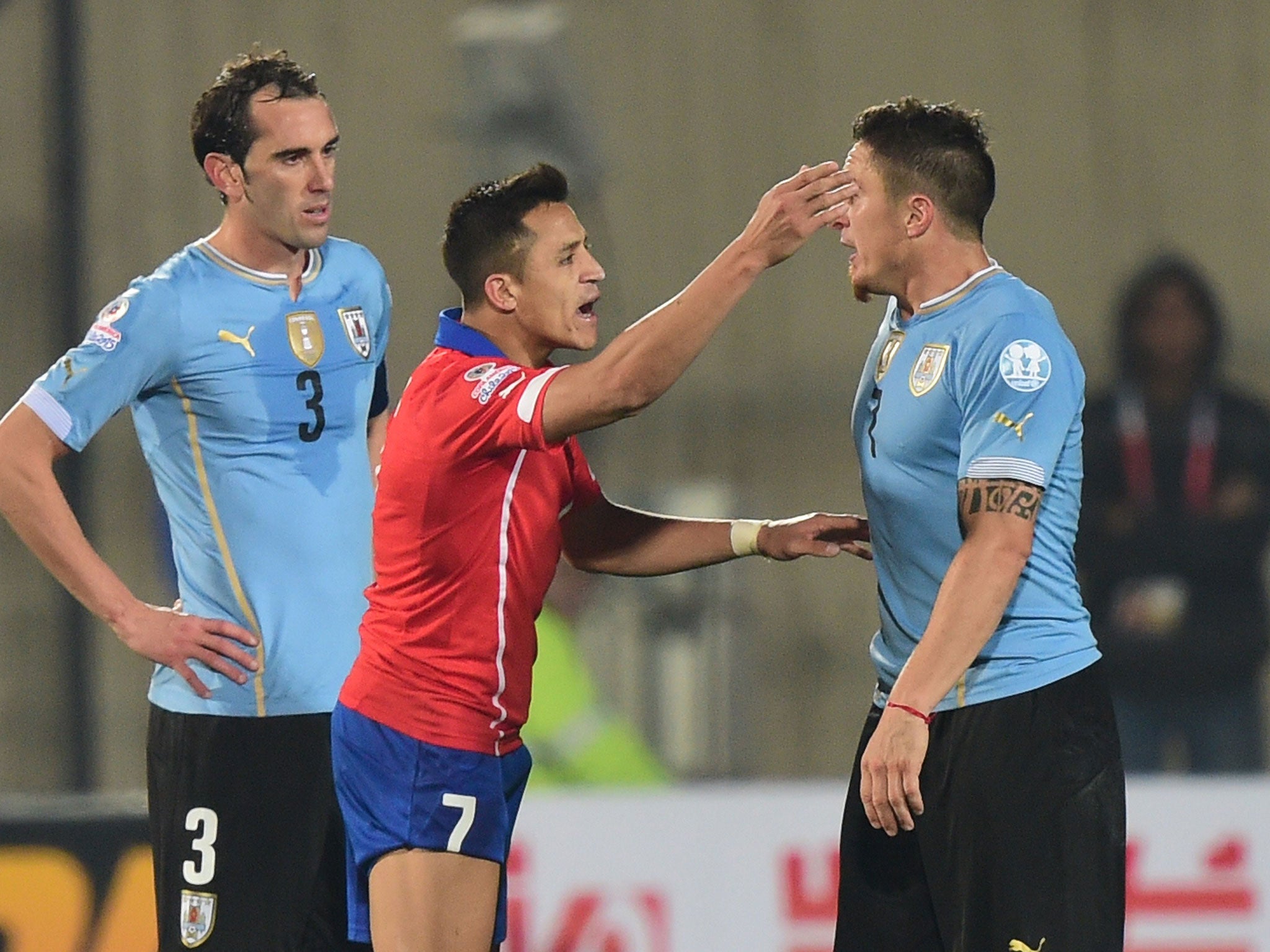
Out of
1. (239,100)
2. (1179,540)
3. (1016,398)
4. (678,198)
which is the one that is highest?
(678,198)

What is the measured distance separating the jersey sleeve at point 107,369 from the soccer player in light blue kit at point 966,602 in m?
1.21

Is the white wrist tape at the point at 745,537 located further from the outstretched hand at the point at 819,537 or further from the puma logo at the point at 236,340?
the puma logo at the point at 236,340

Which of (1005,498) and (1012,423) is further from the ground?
(1012,423)

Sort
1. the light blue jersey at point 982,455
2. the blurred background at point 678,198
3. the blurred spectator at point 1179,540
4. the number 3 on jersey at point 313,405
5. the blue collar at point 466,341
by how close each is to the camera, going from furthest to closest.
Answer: the blurred background at point 678,198 < the blurred spectator at point 1179,540 < the number 3 on jersey at point 313,405 < the blue collar at point 466,341 < the light blue jersey at point 982,455

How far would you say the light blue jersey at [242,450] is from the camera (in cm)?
377

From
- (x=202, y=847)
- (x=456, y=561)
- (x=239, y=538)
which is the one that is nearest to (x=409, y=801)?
(x=456, y=561)

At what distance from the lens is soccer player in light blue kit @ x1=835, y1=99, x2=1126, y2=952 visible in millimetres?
3207

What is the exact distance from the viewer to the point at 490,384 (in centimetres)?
348

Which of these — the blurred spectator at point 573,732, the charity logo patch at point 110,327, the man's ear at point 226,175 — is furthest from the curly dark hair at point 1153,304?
the charity logo patch at point 110,327

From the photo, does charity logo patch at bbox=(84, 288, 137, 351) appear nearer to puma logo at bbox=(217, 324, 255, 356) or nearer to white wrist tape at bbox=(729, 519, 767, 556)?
puma logo at bbox=(217, 324, 255, 356)

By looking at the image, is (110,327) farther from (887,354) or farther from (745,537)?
(887,354)

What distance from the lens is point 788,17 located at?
755 centimetres

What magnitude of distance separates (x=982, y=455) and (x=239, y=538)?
136 centimetres

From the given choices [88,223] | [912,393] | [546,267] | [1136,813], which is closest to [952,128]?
[912,393]
